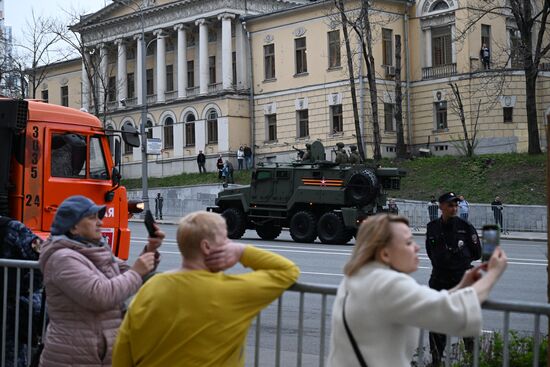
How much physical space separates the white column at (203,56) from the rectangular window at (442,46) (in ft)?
51.5

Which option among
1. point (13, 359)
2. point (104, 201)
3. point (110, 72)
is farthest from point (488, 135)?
point (13, 359)

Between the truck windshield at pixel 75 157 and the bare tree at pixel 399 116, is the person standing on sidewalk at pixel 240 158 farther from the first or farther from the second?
the truck windshield at pixel 75 157

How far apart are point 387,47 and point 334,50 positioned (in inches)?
122

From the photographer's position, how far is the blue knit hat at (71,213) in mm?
5641

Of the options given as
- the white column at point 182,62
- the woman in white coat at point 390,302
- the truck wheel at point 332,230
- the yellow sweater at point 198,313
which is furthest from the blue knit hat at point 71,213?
the white column at point 182,62

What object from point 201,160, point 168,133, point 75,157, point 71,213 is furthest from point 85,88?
point 71,213

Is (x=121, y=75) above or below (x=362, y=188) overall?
above

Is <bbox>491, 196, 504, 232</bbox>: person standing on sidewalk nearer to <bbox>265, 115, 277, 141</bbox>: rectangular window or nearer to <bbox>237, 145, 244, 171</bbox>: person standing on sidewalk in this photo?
<bbox>237, 145, 244, 171</bbox>: person standing on sidewalk

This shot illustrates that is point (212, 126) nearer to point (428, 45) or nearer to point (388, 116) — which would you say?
point (388, 116)

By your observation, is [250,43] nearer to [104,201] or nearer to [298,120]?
[298,120]

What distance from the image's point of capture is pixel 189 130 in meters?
68.9

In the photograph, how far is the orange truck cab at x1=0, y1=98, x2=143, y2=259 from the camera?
500 inches

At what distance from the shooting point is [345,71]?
197ft

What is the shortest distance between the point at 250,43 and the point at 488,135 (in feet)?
57.7
